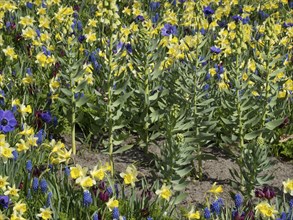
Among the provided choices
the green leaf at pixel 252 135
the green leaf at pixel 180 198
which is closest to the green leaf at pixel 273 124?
the green leaf at pixel 252 135

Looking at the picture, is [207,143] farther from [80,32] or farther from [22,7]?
[22,7]

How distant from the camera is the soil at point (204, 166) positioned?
4277 millimetres

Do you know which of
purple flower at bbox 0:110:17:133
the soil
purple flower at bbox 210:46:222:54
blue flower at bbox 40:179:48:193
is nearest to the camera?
blue flower at bbox 40:179:48:193

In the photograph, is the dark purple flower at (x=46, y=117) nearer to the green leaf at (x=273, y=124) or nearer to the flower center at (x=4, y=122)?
the flower center at (x=4, y=122)

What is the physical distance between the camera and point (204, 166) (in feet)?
15.0

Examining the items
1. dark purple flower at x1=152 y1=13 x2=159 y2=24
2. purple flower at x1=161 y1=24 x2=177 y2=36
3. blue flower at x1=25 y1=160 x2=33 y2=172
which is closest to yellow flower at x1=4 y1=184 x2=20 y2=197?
blue flower at x1=25 y1=160 x2=33 y2=172

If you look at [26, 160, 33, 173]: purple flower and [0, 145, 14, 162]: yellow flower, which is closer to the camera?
[0, 145, 14, 162]: yellow flower

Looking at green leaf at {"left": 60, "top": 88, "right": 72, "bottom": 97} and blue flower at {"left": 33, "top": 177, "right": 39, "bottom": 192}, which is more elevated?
green leaf at {"left": 60, "top": 88, "right": 72, "bottom": 97}

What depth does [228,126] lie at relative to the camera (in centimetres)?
436

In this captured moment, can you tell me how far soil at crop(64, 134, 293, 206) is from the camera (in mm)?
4277

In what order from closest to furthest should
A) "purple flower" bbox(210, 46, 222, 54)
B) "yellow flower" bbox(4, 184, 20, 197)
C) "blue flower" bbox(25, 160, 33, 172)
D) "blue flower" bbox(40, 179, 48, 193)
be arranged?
1. "yellow flower" bbox(4, 184, 20, 197)
2. "blue flower" bbox(40, 179, 48, 193)
3. "blue flower" bbox(25, 160, 33, 172)
4. "purple flower" bbox(210, 46, 222, 54)

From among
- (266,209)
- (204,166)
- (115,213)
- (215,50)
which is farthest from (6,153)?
(215,50)

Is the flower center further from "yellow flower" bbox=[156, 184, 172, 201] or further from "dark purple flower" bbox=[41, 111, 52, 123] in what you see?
"yellow flower" bbox=[156, 184, 172, 201]

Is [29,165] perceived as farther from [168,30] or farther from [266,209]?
[168,30]
